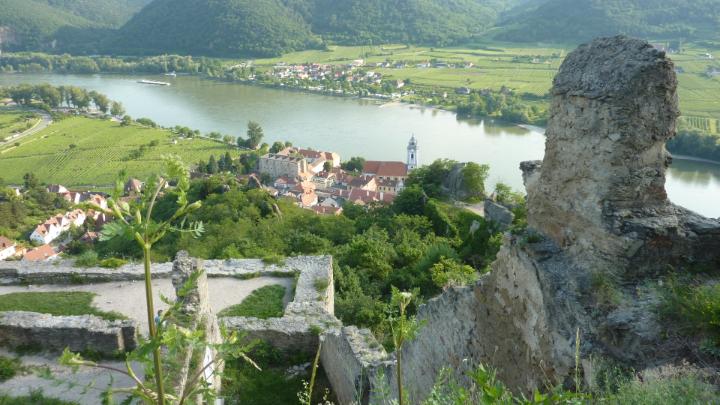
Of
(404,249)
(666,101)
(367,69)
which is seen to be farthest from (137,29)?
(666,101)

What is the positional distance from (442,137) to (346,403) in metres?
39.7

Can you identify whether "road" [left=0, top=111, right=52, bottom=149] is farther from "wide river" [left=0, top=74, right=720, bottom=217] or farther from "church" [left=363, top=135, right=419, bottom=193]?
"church" [left=363, top=135, right=419, bottom=193]

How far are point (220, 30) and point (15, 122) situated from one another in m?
50.5

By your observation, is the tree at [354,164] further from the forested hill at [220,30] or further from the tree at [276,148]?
the forested hill at [220,30]

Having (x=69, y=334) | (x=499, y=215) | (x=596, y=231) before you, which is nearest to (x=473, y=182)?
(x=499, y=215)

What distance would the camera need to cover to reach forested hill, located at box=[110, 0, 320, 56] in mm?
101000

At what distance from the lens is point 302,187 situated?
37938 millimetres

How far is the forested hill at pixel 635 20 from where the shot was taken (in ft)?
Result: 232

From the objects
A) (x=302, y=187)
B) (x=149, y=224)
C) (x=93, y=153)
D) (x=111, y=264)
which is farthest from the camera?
(x=93, y=153)

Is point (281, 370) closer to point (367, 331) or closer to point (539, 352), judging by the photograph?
point (367, 331)

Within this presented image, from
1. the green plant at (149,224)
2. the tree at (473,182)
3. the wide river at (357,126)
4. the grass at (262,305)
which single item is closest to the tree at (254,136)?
the wide river at (357,126)

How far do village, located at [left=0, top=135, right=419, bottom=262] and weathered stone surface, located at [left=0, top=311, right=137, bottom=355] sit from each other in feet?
75.7

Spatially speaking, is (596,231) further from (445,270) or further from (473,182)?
(473,182)

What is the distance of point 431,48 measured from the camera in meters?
102
